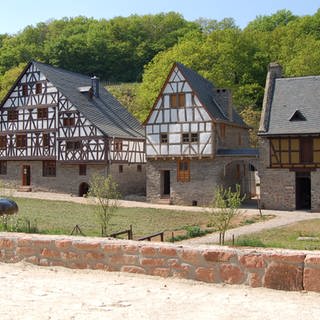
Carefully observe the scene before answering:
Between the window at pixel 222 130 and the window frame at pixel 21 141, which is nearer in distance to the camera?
the window at pixel 222 130

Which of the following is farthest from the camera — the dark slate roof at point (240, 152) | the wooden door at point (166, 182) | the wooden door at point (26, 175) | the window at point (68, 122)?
the wooden door at point (26, 175)

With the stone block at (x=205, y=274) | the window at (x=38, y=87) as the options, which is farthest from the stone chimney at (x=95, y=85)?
the stone block at (x=205, y=274)

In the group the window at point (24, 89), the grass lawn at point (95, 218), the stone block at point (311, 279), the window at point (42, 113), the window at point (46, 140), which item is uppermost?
the window at point (24, 89)

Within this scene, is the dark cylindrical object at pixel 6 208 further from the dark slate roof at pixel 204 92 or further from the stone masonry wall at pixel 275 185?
the dark slate roof at pixel 204 92

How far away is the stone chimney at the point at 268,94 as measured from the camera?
101ft

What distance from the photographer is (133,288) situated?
277 inches

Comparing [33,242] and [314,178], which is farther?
[314,178]

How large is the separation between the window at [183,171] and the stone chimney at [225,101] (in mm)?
4670

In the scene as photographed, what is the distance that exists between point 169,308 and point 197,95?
27735mm

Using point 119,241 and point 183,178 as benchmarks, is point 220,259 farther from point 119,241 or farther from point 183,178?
point 183,178

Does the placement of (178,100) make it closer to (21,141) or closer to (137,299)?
(21,141)

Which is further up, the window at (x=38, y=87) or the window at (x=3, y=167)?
the window at (x=38, y=87)

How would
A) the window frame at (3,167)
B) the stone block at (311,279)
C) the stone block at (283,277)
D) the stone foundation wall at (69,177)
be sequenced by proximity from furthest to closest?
the window frame at (3,167)
the stone foundation wall at (69,177)
the stone block at (283,277)
the stone block at (311,279)

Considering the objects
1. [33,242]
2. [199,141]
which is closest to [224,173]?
[199,141]
